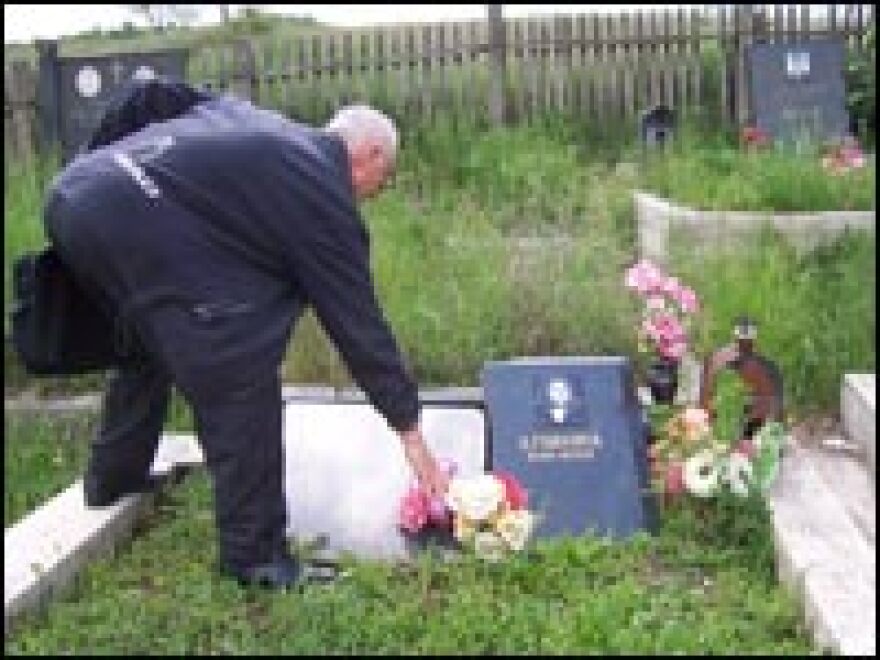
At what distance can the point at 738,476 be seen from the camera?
4.89 metres

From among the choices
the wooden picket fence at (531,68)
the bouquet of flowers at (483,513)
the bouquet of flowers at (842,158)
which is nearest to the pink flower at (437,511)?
the bouquet of flowers at (483,513)

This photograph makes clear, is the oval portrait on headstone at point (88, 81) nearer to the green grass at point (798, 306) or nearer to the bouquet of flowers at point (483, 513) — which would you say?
the green grass at point (798, 306)

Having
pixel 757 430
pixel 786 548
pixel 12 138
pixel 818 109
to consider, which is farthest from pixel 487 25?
pixel 786 548

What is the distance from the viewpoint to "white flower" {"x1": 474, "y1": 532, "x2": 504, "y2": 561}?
14.6 feet

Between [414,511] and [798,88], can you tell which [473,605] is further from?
[798,88]

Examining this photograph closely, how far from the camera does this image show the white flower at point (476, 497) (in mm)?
4398

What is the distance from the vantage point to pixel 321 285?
13.6 ft

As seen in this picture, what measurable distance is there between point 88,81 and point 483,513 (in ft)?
26.2

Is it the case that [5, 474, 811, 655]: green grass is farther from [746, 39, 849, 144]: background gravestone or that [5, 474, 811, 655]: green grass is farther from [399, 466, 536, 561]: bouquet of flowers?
[746, 39, 849, 144]: background gravestone

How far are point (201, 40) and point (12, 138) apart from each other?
426cm

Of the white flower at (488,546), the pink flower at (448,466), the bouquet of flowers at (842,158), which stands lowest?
the white flower at (488,546)

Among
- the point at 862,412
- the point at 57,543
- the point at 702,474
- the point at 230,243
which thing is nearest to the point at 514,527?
the point at 702,474

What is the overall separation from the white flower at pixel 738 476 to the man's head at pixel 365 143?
1.38m

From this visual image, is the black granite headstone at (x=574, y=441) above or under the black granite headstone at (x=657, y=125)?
under
